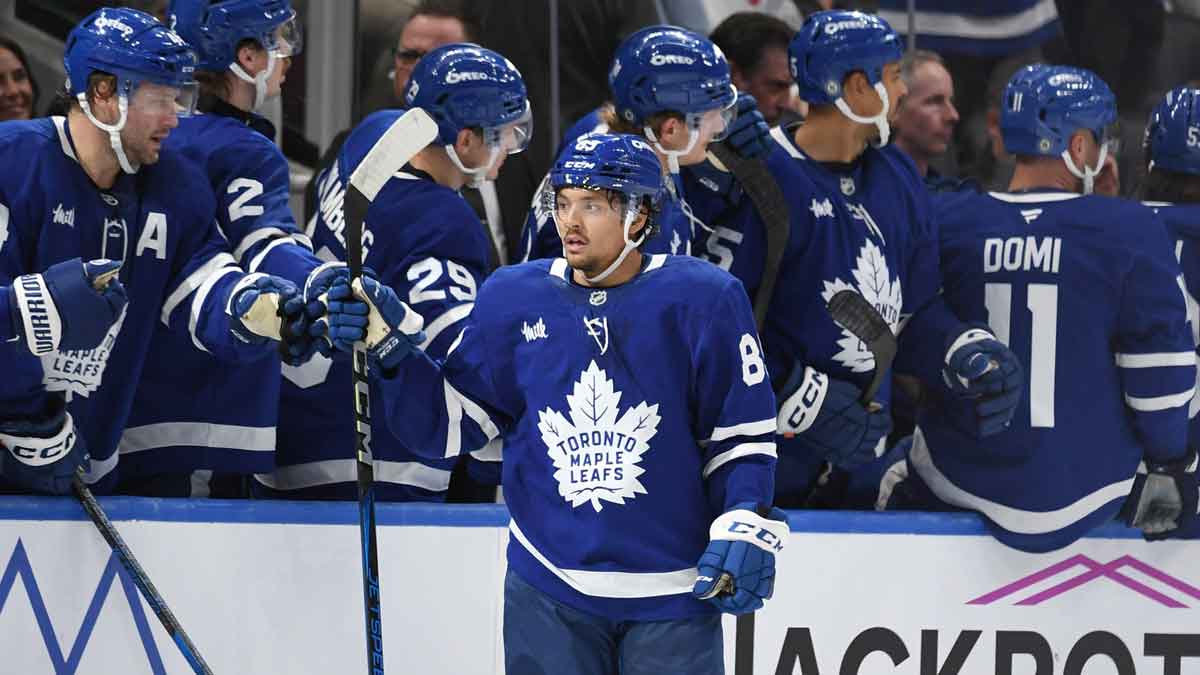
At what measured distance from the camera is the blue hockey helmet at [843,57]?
13.0 feet

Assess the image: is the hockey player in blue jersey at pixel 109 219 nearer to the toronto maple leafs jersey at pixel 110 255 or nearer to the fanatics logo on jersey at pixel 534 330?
the toronto maple leafs jersey at pixel 110 255

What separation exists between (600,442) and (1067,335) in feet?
4.50

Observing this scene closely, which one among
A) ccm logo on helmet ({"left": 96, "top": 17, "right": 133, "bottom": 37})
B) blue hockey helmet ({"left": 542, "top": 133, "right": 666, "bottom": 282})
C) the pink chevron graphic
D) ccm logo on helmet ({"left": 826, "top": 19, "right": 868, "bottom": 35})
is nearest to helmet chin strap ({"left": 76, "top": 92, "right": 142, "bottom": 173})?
ccm logo on helmet ({"left": 96, "top": 17, "right": 133, "bottom": 37})

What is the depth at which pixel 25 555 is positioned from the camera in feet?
11.6

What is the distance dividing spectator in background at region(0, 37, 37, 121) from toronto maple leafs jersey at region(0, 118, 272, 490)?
109 cm

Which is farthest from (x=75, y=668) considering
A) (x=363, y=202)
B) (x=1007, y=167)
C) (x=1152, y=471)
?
(x=1007, y=167)

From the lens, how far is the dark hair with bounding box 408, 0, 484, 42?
483cm

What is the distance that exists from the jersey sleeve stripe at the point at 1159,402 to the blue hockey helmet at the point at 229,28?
1871mm

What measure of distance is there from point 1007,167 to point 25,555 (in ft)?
9.98

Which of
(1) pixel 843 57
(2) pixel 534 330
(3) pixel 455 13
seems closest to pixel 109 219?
(2) pixel 534 330

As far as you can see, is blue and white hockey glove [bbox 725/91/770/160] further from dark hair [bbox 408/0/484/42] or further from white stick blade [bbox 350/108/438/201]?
dark hair [bbox 408/0/484/42]

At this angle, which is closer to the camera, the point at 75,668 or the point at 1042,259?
the point at 75,668

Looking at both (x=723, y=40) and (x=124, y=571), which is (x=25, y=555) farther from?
(x=723, y=40)

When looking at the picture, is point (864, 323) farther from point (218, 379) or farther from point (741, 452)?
point (218, 379)
